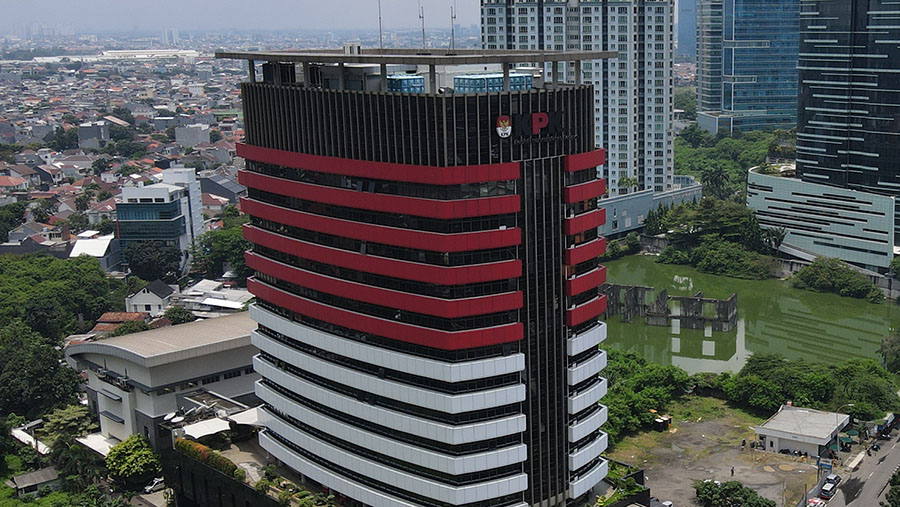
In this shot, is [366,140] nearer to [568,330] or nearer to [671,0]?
[568,330]

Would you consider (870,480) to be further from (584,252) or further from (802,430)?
(584,252)

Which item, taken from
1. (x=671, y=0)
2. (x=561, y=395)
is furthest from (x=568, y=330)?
(x=671, y=0)

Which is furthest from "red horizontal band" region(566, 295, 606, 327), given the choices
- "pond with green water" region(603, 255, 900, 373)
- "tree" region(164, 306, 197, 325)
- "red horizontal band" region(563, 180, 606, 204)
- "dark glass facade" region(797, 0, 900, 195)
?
"dark glass facade" region(797, 0, 900, 195)

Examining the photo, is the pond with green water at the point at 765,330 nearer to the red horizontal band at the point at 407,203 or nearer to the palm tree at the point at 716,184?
the palm tree at the point at 716,184

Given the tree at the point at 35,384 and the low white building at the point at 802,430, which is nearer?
the low white building at the point at 802,430

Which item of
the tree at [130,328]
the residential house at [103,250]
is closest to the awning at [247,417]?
the tree at [130,328]

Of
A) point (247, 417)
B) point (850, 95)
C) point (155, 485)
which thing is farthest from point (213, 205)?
point (247, 417)
